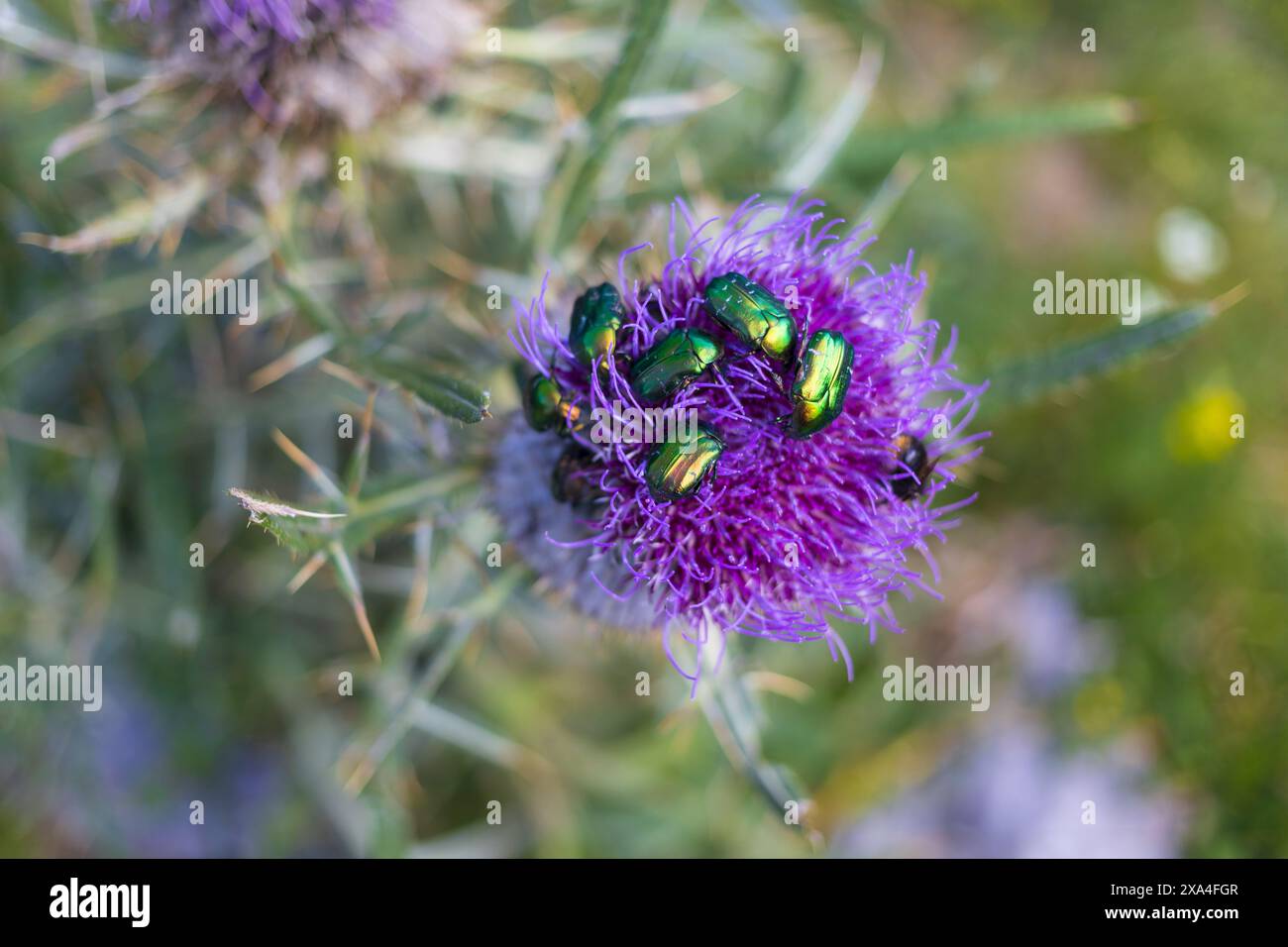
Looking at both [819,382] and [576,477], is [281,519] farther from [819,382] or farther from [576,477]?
[819,382]

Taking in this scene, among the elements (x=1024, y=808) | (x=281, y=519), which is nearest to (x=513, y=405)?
(x=281, y=519)

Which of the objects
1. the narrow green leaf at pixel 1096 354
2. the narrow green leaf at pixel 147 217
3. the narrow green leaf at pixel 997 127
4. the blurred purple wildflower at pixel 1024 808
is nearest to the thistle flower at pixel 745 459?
the narrow green leaf at pixel 1096 354

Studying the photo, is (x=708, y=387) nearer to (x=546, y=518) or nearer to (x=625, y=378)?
(x=625, y=378)

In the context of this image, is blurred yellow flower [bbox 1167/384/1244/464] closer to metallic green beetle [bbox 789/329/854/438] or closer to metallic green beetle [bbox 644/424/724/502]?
metallic green beetle [bbox 789/329/854/438]

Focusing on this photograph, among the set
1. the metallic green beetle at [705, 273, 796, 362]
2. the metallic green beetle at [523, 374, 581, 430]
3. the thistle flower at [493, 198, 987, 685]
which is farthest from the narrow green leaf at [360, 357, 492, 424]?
the metallic green beetle at [705, 273, 796, 362]

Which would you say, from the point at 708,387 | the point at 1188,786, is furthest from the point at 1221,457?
the point at 708,387

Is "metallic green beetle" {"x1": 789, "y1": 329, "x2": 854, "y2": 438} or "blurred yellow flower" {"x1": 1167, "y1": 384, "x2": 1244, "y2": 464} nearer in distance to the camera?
"metallic green beetle" {"x1": 789, "y1": 329, "x2": 854, "y2": 438}
